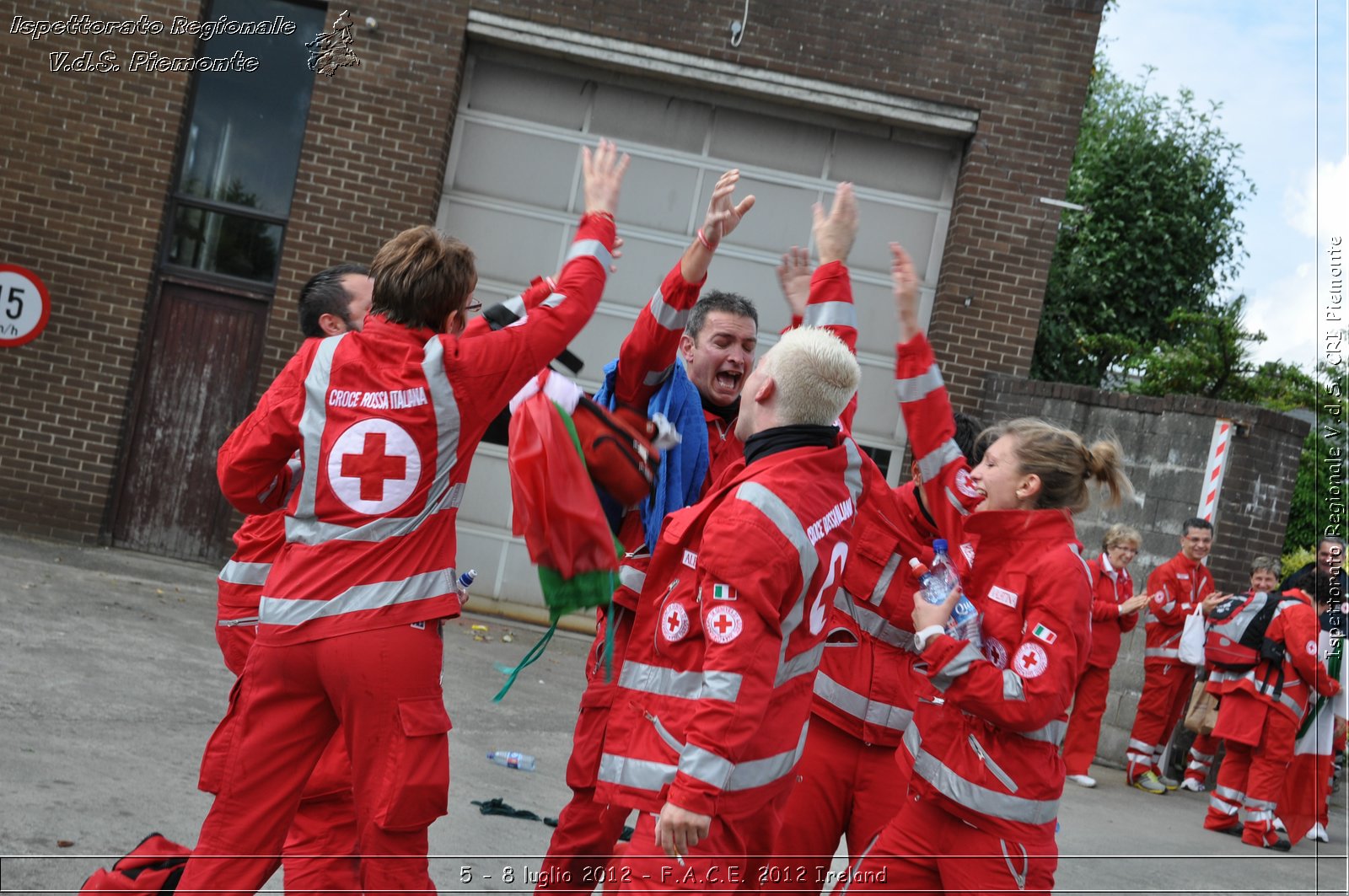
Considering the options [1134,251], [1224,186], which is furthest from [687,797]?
[1224,186]

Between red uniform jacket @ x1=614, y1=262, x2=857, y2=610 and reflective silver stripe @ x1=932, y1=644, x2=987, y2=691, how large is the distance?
3.06 feet

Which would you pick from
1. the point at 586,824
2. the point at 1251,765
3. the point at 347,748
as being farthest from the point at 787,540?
the point at 1251,765

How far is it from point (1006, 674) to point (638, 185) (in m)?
9.68

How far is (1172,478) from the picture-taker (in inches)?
443

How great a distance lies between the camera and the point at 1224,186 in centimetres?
2589

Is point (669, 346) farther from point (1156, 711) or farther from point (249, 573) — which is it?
point (1156, 711)

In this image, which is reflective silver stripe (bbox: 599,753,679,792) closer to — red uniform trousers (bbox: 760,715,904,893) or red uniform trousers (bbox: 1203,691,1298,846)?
red uniform trousers (bbox: 760,715,904,893)

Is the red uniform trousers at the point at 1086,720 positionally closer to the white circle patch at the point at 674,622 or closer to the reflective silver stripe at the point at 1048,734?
the reflective silver stripe at the point at 1048,734

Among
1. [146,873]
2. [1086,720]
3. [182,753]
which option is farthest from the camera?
[1086,720]

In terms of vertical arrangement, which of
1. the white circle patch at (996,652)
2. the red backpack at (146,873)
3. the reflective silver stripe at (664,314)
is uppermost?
the reflective silver stripe at (664,314)

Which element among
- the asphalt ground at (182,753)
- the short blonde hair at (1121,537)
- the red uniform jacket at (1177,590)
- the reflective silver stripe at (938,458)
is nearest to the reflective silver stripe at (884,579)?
the reflective silver stripe at (938,458)

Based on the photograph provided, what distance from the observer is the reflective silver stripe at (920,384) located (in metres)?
3.81

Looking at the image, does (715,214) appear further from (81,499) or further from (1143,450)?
(81,499)

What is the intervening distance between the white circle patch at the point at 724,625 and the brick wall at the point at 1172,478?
9061 mm
